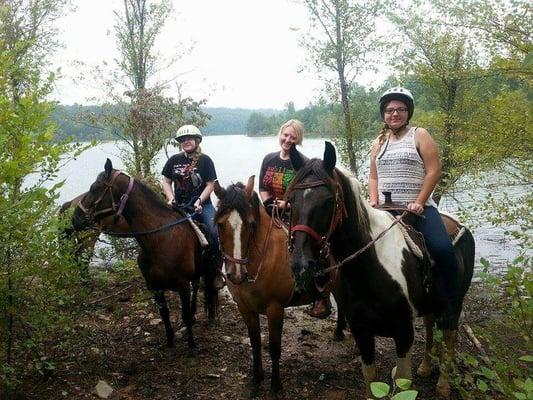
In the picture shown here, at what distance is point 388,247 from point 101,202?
11.5 feet

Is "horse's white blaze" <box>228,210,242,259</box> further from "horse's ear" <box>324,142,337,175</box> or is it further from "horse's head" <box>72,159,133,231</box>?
"horse's head" <box>72,159,133,231</box>

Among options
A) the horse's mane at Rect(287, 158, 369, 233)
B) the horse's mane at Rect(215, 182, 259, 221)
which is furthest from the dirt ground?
the horse's mane at Rect(287, 158, 369, 233)

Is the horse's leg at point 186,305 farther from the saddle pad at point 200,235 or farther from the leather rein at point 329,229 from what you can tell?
the leather rein at point 329,229

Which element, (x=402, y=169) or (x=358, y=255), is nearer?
(x=358, y=255)

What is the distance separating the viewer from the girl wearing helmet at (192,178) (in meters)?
6.04

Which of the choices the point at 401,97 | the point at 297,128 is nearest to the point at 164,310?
the point at 297,128

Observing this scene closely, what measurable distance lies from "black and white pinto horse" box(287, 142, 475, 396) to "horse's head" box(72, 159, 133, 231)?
3.09 m

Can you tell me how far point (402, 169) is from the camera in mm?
3764

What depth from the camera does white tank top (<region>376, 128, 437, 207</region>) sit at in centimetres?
371

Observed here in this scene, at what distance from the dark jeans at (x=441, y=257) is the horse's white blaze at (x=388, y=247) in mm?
411

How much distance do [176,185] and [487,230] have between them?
14242 mm

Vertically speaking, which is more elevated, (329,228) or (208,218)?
(329,228)

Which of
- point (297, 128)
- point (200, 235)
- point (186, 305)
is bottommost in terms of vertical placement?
point (186, 305)

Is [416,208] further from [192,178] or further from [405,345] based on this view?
[192,178]
